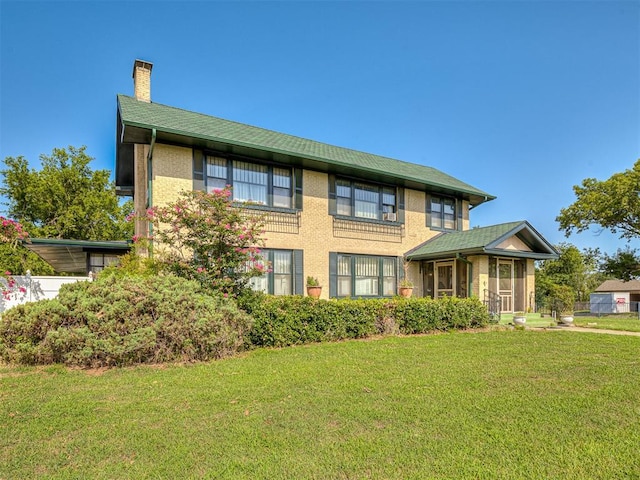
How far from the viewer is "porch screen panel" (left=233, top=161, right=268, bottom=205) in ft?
42.7

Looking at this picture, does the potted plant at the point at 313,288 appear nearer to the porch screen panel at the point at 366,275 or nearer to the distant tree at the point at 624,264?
the porch screen panel at the point at 366,275

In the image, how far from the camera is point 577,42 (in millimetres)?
12930

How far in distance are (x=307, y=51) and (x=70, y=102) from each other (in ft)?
41.5

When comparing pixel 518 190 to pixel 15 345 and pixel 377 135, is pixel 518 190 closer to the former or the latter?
pixel 377 135

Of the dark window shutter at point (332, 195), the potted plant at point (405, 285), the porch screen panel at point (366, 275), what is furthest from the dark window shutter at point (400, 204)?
the dark window shutter at point (332, 195)

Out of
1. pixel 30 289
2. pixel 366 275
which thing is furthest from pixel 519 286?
pixel 30 289

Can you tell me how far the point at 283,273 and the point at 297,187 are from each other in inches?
126

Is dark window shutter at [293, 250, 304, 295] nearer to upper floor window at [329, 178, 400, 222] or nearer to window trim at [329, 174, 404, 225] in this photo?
window trim at [329, 174, 404, 225]

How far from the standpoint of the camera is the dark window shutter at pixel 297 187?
14031 mm

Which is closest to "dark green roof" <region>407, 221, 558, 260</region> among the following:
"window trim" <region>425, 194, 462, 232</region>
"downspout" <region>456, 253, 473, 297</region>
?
"downspout" <region>456, 253, 473, 297</region>

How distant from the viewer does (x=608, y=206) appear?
100ft

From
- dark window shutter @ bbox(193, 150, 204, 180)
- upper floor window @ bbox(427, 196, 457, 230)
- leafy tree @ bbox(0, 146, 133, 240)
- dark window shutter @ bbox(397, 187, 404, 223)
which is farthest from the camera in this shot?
leafy tree @ bbox(0, 146, 133, 240)

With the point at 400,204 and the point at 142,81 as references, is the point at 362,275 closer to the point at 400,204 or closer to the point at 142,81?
the point at 400,204

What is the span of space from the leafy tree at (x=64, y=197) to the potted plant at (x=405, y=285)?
2876 cm
